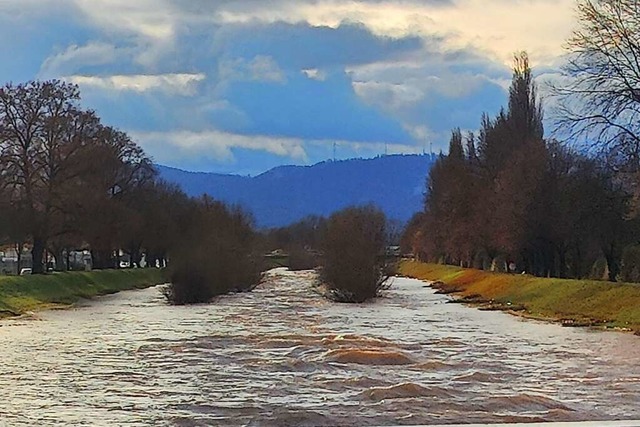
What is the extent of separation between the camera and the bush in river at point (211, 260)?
65.5 metres

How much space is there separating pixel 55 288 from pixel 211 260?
33.2 feet

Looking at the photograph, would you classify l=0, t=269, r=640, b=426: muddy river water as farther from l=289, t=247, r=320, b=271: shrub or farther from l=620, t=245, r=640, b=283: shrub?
l=289, t=247, r=320, b=271: shrub

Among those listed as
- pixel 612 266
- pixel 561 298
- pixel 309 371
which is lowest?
pixel 309 371

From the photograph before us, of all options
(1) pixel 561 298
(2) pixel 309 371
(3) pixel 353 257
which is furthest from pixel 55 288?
(2) pixel 309 371

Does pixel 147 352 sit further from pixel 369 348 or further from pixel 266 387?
pixel 266 387

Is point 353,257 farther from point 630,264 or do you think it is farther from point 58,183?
point 58,183

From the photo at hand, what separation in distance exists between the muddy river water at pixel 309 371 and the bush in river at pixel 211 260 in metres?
14.4

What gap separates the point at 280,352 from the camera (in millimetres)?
32781

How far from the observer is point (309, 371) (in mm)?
27656

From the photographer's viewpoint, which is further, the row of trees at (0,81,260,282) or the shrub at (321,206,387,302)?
the row of trees at (0,81,260,282)

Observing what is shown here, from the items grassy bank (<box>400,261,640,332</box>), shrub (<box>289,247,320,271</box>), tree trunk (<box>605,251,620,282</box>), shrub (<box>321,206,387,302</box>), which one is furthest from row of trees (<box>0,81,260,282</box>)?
shrub (<box>289,247,320,271</box>)

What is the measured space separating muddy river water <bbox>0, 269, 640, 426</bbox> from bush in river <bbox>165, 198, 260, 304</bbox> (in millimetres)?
14432

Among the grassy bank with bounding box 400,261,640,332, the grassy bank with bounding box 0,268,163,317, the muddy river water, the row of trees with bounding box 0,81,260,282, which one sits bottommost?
the muddy river water

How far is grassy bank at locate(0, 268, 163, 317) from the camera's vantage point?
188 ft
